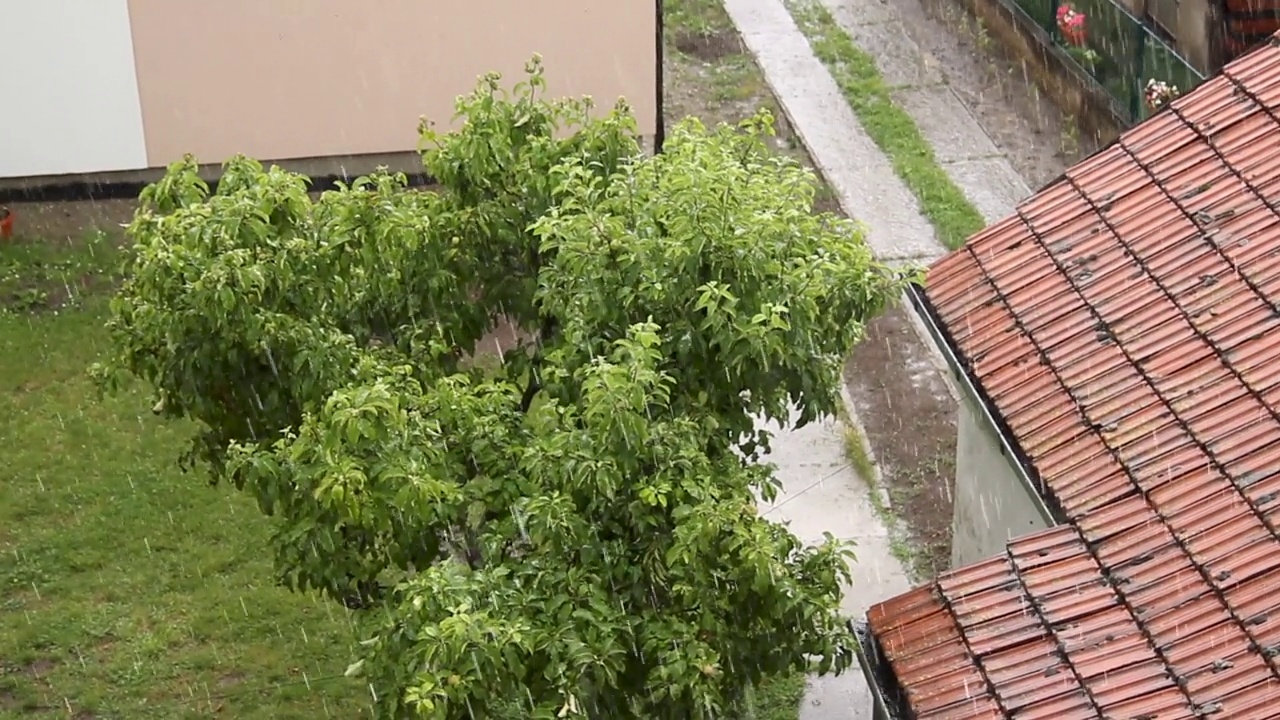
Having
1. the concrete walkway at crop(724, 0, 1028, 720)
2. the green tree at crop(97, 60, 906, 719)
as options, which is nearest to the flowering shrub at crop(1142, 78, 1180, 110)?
the concrete walkway at crop(724, 0, 1028, 720)

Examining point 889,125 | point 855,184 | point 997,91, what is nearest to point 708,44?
point 889,125

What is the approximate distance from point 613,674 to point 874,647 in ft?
5.09

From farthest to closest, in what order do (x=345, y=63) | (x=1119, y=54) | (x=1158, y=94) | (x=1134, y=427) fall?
(x=1119, y=54), (x=345, y=63), (x=1158, y=94), (x=1134, y=427)

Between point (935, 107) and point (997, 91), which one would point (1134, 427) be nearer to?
point (935, 107)

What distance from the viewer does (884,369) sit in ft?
47.4

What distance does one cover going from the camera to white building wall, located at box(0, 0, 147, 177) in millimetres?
15711

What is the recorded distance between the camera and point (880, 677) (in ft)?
23.2

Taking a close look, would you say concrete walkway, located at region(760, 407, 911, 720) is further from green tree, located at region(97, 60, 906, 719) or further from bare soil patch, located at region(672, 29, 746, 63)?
bare soil patch, located at region(672, 29, 746, 63)

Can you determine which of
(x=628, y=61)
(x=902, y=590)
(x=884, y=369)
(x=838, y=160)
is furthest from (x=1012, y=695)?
(x=838, y=160)

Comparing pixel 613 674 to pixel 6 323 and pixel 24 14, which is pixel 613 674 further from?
pixel 24 14

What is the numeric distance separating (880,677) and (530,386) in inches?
85.5

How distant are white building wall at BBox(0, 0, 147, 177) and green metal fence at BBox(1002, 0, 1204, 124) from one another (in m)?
10.3


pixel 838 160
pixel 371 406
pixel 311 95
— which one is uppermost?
pixel 371 406

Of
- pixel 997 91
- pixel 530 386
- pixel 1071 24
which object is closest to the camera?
pixel 530 386
